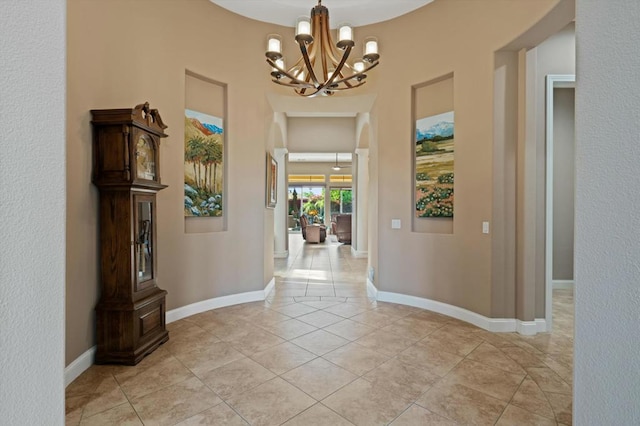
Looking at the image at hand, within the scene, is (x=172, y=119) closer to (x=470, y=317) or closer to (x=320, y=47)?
(x=320, y=47)

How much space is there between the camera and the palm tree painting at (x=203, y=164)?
12.9 ft

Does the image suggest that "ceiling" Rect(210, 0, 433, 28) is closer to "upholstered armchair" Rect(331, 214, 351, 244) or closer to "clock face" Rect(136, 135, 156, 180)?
"clock face" Rect(136, 135, 156, 180)

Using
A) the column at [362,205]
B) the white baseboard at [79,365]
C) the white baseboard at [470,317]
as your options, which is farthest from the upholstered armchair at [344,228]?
the white baseboard at [79,365]

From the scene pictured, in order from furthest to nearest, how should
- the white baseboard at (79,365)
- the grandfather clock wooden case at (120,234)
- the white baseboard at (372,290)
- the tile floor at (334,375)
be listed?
the white baseboard at (372,290)
the grandfather clock wooden case at (120,234)
the white baseboard at (79,365)
the tile floor at (334,375)

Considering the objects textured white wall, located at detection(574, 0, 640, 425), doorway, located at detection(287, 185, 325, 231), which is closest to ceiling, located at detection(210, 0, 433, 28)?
textured white wall, located at detection(574, 0, 640, 425)

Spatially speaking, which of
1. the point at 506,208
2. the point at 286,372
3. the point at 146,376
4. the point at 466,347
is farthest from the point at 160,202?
the point at 506,208

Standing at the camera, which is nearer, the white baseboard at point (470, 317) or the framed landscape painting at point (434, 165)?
the white baseboard at point (470, 317)

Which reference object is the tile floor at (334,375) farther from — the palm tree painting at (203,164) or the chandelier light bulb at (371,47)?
the chandelier light bulb at (371,47)

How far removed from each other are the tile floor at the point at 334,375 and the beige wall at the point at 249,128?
1.67ft

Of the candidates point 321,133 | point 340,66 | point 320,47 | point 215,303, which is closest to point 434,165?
point 340,66

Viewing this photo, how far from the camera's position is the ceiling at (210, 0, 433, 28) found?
4.18 meters

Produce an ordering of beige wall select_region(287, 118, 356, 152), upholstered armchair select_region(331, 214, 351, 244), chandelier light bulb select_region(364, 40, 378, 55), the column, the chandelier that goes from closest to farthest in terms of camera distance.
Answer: the chandelier
chandelier light bulb select_region(364, 40, 378, 55)
the column
beige wall select_region(287, 118, 356, 152)
upholstered armchair select_region(331, 214, 351, 244)
